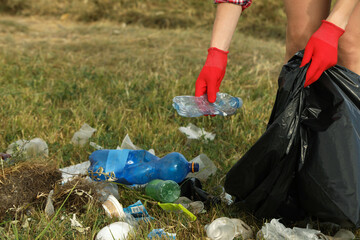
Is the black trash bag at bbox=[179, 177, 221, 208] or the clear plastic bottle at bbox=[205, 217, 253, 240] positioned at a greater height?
the clear plastic bottle at bbox=[205, 217, 253, 240]

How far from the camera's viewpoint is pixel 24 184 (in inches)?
80.4

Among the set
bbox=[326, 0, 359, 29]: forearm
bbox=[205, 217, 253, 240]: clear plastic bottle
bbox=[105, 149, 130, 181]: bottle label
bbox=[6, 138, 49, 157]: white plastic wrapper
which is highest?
bbox=[326, 0, 359, 29]: forearm

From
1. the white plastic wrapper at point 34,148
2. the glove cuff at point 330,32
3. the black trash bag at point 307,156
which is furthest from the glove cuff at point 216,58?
the white plastic wrapper at point 34,148

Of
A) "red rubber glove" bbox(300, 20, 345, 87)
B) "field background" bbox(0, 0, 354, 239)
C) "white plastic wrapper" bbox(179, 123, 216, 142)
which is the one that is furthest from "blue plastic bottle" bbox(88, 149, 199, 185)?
"red rubber glove" bbox(300, 20, 345, 87)

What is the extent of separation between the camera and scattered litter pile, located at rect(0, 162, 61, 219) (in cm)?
196

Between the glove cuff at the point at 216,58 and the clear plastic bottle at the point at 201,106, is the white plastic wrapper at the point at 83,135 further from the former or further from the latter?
the glove cuff at the point at 216,58

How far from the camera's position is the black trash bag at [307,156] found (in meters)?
1.70

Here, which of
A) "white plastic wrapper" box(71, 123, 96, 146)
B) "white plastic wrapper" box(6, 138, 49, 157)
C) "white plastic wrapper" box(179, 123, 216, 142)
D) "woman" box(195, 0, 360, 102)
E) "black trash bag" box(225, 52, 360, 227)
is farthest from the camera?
"white plastic wrapper" box(179, 123, 216, 142)

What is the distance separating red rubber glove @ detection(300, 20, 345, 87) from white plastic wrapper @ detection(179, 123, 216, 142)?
1.20m

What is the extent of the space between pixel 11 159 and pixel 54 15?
7633 mm

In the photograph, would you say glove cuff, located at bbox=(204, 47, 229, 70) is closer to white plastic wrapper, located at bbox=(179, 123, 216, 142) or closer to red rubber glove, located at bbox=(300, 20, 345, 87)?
red rubber glove, located at bbox=(300, 20, 345, 87)

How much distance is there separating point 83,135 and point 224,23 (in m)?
1.29

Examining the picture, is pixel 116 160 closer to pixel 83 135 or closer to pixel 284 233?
pixel 83 135

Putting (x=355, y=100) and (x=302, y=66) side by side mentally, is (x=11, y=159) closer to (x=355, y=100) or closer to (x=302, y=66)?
(x=302, y=66)
